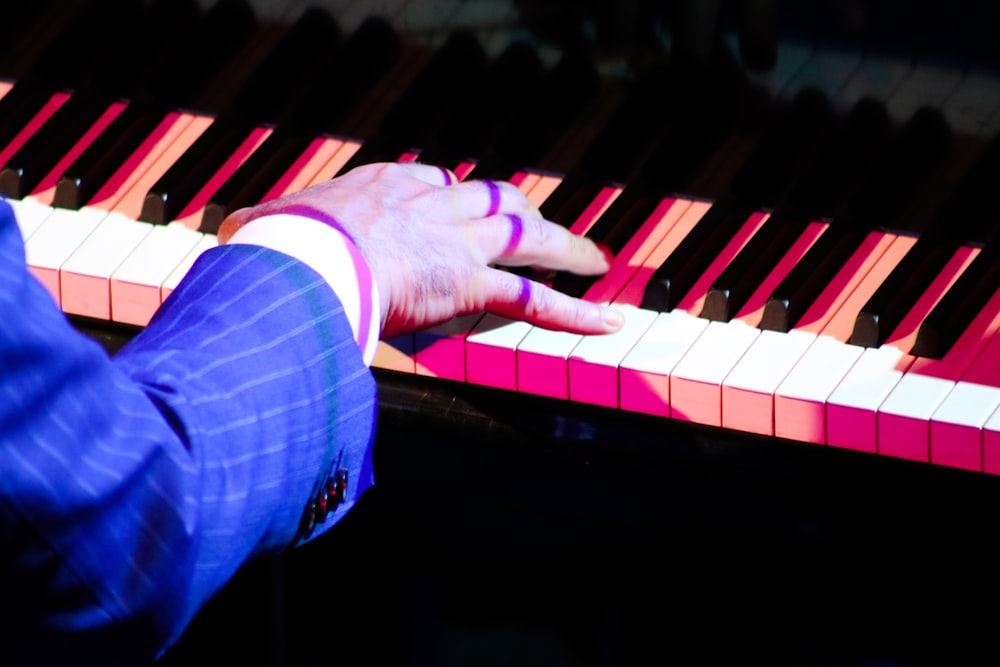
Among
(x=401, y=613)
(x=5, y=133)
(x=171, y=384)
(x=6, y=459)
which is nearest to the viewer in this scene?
(x=6, y=459)

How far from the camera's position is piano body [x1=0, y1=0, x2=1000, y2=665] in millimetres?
1267

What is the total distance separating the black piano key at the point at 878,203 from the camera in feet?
4.33

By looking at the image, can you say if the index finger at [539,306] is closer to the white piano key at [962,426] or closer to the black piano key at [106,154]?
the white piano key at [962,426]

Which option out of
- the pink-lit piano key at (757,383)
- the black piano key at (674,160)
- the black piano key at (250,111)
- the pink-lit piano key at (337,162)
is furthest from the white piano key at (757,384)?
the black piano key at (250,111)

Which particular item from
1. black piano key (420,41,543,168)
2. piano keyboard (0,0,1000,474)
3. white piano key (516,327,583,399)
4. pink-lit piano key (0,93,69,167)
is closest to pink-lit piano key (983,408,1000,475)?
piano keyboard (0,0,1000,474)

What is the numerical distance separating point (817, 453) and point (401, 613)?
85cm

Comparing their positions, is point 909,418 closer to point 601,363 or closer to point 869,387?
point 869,387

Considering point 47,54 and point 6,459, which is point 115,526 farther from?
point 47,54

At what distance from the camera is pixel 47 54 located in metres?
1.67

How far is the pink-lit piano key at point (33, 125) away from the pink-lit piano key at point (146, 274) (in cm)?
27

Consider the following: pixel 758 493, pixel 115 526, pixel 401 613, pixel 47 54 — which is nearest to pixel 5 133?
pixel 47 54

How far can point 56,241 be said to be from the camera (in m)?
1.50

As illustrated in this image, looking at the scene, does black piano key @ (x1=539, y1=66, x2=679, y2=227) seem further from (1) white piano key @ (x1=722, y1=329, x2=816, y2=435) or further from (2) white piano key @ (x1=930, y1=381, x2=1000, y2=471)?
(2) white piano key @ (x1=930, y1=381, x2=1000, y2=471)

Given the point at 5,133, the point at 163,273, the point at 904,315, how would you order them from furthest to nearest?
the point at 5,133 → the point at 163,273 → the point at 904,315
